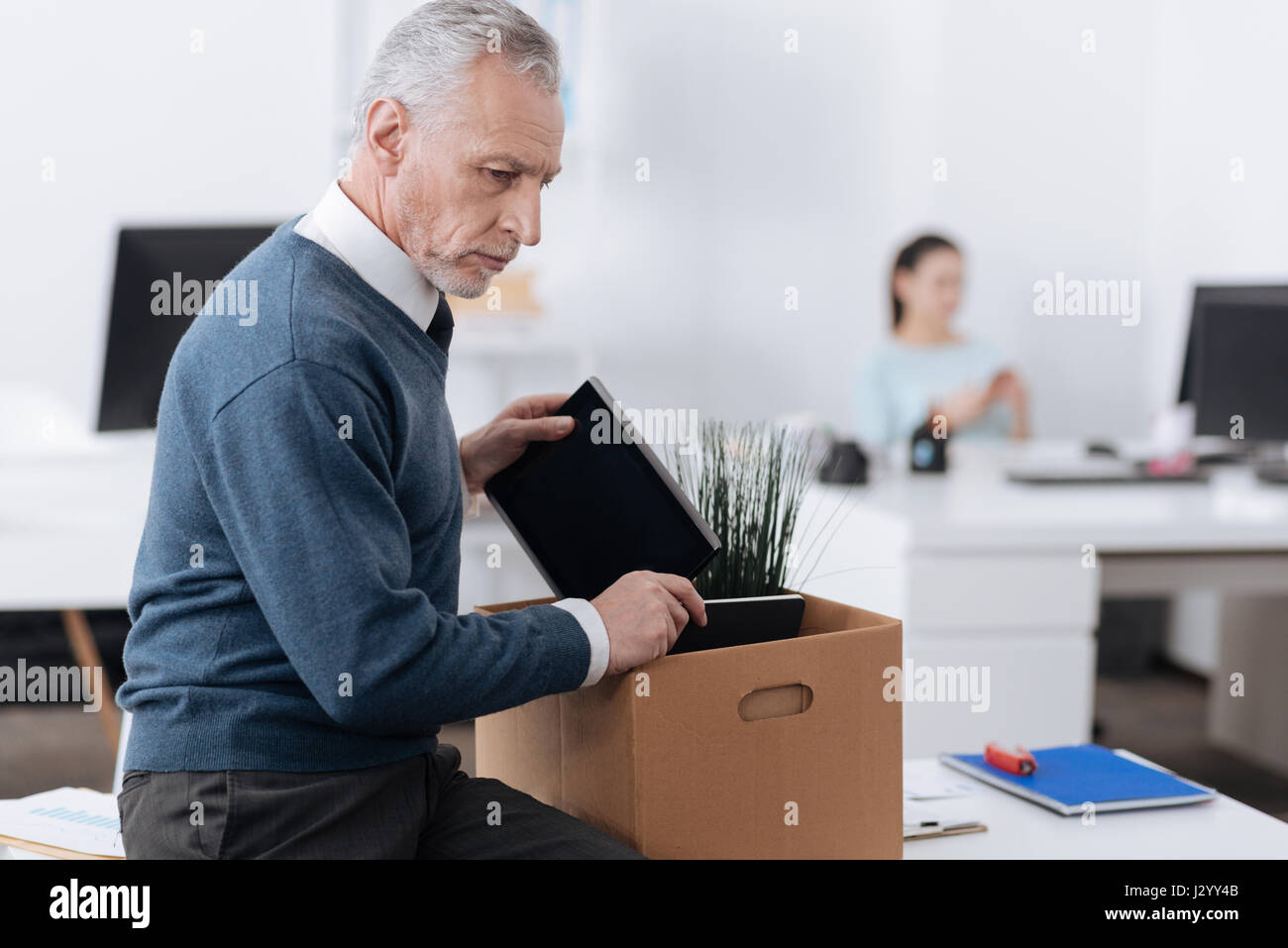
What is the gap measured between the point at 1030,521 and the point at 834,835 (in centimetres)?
131

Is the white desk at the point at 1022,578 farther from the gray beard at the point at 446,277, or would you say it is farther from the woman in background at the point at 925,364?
the woman in background at the point at 925,364

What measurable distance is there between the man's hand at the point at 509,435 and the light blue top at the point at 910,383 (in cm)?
273

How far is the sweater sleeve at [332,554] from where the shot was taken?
1.00 meters

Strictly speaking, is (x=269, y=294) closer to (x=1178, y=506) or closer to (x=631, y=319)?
(x=1178, y=506)

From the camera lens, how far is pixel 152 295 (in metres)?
2.60

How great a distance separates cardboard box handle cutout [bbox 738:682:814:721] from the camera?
1.18 m

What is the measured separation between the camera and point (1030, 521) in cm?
238

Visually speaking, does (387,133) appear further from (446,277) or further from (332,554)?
(332,554)

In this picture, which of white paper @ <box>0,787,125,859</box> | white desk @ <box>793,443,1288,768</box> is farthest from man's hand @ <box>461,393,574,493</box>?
white desk @ <box>793,443,1288,768</box>

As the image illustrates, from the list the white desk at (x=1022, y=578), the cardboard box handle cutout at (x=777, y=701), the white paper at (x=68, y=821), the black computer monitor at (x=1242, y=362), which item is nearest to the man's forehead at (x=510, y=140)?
the cardboard box handle cutout at (x=777, y=701)

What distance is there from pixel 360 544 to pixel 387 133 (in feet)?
1.34

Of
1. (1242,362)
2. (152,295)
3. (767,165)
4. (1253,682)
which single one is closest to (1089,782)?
(1242,362)

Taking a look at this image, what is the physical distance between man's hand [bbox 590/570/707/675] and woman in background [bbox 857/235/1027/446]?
2.93 meters
